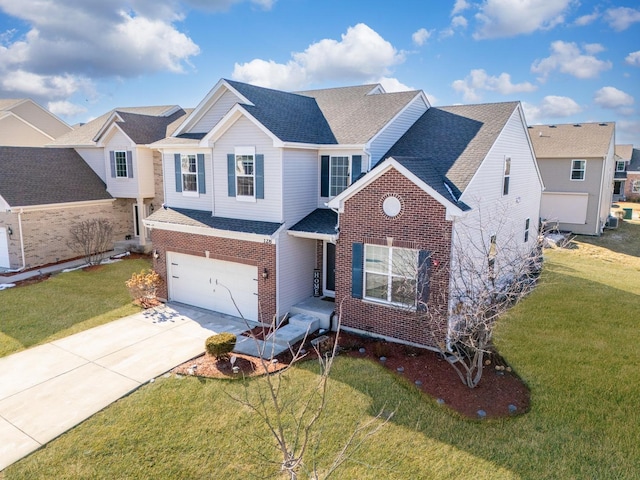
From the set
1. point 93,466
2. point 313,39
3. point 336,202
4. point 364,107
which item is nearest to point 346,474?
point 93,466

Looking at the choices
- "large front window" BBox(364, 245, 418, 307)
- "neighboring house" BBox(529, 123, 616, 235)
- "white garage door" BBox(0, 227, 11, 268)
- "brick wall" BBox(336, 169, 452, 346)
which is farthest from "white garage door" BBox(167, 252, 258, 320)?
"neighboring house" BBox(529, 123, 616, 235)

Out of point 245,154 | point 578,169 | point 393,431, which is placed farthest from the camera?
point 578,169

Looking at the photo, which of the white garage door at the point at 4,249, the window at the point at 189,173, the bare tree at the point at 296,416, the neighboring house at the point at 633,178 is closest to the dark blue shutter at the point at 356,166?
the window at the point at 189,173

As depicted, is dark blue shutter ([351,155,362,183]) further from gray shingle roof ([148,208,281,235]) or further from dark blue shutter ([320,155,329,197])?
gray shingle roof ([148,208,281,235])

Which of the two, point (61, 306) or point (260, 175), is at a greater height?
point (260, 175)

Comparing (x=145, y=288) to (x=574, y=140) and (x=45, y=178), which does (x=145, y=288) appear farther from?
(x=574, y=140)

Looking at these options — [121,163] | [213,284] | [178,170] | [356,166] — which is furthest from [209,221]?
[121,163]

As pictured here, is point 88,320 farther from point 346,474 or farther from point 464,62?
point 464,62
